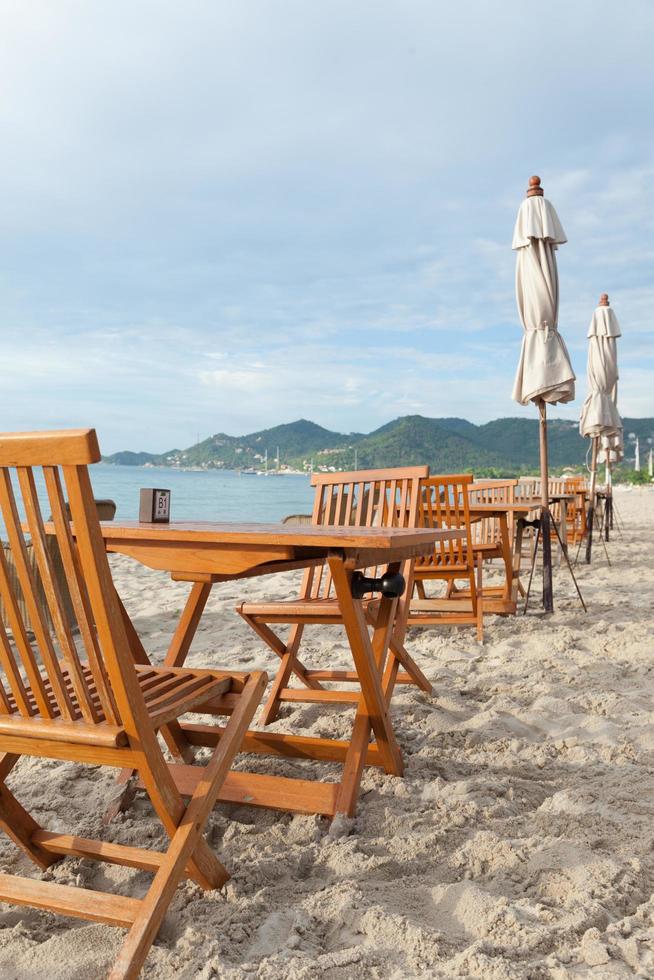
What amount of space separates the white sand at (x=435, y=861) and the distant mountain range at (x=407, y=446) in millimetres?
52283

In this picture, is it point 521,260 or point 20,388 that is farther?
point 20,388

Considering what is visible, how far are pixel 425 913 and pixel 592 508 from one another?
22.7 feet

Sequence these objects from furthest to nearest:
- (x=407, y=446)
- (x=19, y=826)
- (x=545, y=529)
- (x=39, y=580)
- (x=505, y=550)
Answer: (x=407, y=446), (x=545, y=529), (x=505, y=550), (x=39, y=580), (x=19, y=826)

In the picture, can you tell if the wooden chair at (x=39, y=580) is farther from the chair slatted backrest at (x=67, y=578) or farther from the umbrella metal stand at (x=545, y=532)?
the umbrella metal stand at (x=545, y=532)

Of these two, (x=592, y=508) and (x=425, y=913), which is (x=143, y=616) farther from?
(x=592, y=508)

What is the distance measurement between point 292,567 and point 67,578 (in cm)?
90

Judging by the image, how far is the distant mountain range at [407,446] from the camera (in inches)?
2549

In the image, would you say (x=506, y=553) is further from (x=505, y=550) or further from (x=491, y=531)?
(x=491, y=531)

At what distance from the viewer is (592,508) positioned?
7.95 m

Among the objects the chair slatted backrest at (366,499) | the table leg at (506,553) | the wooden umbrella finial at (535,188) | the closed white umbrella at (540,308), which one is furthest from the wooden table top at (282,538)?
the wooden umbrella finial at (535,188)

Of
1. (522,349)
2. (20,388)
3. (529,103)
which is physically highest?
(20,388)

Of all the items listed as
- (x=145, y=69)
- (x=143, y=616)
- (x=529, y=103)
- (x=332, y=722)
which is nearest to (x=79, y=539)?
(x=332, y=722)

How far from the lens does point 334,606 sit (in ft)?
8.69

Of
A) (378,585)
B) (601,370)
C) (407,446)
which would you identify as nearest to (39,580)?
(378,585)
